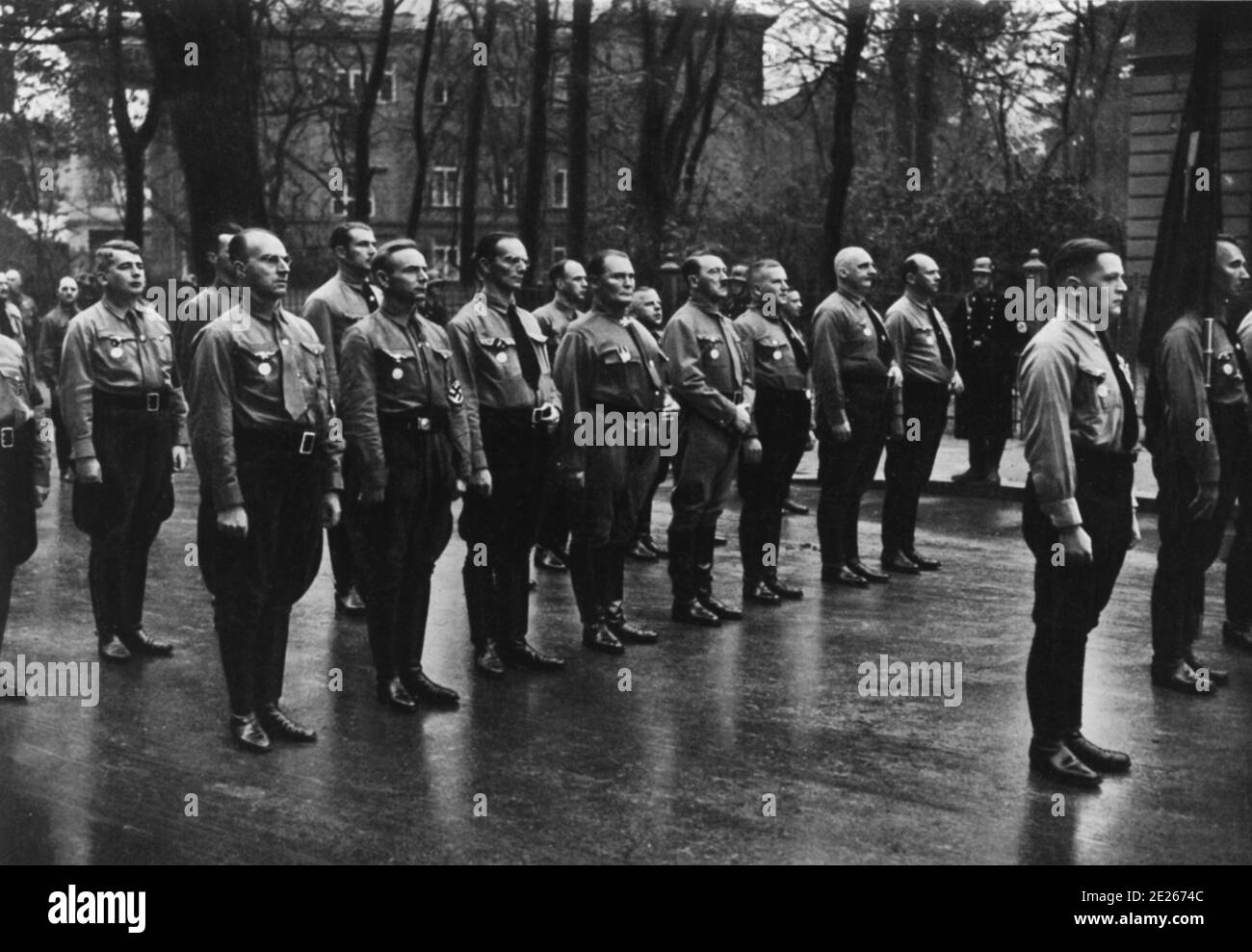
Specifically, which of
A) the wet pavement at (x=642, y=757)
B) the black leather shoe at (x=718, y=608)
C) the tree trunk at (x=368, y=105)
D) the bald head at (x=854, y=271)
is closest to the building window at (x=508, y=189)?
the tree trunk at (x=368, y=105)

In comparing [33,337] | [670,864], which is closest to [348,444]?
[670,864]

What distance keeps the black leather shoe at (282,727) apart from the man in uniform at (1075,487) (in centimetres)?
282

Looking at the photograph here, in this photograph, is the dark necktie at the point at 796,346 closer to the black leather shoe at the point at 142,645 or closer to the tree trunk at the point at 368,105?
the black leather shoe at the point at 142,645

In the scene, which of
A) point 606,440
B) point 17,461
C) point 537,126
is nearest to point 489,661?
point 606,440

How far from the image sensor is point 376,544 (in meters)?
6.97

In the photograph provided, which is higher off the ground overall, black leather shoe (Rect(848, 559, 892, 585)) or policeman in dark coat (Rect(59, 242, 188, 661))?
policeman in dark coat (Rect(59, 242, 188, 661))

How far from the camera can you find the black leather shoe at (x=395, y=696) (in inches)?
278

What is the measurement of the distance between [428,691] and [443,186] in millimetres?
43196

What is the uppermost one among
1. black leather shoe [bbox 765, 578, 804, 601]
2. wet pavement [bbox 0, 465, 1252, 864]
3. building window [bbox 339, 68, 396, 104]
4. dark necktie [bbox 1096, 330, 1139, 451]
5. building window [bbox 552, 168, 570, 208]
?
building window [bbox 339, 68, 396, 104]

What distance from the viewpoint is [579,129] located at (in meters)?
21.8

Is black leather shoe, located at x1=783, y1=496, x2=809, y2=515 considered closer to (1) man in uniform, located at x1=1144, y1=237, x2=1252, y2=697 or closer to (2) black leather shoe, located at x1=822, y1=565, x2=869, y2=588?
(2) black leather shoe, located at x1=822, y1=565, x2=869, y2=588

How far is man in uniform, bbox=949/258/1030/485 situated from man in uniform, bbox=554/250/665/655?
7442 mm

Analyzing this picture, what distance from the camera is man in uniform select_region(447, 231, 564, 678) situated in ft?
25.1

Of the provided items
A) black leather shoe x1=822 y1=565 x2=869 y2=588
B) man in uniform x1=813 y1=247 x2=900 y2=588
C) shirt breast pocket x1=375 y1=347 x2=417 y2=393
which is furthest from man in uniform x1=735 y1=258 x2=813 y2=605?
shirt breast pocket x1=375 y1=347 x2=417 y2=393
